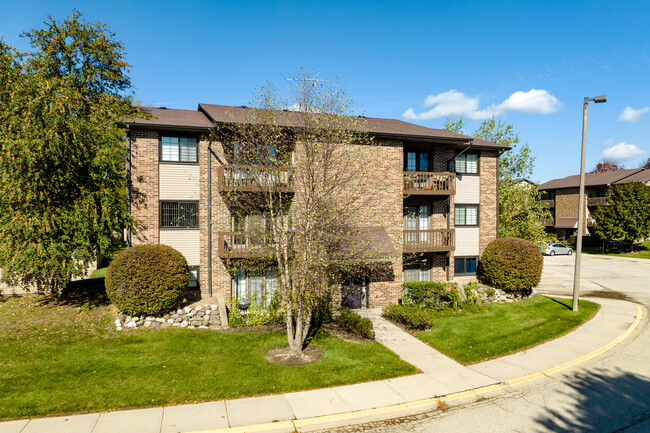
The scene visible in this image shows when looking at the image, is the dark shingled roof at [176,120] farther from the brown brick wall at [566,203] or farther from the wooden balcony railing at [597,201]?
the wooden balcony railing at [597,201]

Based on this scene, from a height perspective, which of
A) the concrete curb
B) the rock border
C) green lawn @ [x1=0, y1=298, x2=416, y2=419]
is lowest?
the concrete curb

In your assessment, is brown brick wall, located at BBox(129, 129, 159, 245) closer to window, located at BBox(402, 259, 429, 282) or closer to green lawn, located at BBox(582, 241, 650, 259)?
window, located at BBox(402, 259, 429, 282)

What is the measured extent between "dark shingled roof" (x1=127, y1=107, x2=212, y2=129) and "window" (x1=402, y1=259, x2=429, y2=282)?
12.0 meters

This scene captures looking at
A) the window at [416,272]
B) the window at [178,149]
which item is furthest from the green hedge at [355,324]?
the window at [178,149]

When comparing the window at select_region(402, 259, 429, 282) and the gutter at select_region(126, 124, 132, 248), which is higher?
the gutter at select_region(126, 124, 132, 248)

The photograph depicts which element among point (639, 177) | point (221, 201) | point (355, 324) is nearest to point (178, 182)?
point (221, 201)

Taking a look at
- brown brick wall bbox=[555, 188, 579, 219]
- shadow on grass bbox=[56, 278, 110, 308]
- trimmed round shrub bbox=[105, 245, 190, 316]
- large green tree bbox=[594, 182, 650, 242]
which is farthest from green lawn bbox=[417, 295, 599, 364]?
brown brick wall bbox=[555, 188, 579, 219]

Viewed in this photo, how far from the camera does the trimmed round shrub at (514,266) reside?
1844cm

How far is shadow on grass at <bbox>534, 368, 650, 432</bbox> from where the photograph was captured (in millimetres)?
7918

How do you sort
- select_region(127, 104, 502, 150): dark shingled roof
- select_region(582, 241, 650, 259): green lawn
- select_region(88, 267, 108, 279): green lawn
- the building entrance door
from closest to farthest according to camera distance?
select_region(127, 104, 502, 150): dark shingled roof < the building entrance door < select_region(88, 267, 108, 279): green lawn < select_region(582, 241, 650, 259): green lawn

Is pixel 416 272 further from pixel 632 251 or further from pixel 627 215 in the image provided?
pixel 632 251

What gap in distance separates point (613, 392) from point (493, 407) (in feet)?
11.3

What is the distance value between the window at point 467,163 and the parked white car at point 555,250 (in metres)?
28.0

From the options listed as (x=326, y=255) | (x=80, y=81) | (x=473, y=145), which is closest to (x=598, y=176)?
(x=473, y=145)
